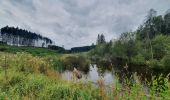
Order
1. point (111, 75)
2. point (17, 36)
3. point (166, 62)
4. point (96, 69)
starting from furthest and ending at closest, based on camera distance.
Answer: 1. point (17, 36)
2. point (166, 62)
3. point (111, 75)
4. point (96, 69)

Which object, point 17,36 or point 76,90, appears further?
point 17,36

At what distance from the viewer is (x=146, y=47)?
52219 millimetres

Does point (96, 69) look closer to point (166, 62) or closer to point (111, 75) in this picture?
point (111, 75)

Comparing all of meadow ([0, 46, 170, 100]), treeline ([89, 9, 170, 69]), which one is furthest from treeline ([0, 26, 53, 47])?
meadow ([0, 46, 170, 100])

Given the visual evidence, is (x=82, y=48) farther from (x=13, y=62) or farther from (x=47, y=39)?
(x=13, y=62)

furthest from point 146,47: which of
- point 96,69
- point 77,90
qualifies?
point 77,90

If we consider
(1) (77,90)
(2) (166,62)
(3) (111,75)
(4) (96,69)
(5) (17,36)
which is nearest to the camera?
(1) (77,90)

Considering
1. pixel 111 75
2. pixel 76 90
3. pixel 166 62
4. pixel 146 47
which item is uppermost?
pixel 146 47

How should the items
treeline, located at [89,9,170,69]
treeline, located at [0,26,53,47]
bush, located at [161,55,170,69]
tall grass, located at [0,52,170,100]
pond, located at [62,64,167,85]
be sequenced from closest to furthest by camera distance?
tall grass, located at [0,52,170,100]
pond, located at [62,64,167,85]
bush, located at [161,55,170,69]
treeline, located at [89,9,170,69]
treeline, located at [0,26,53,47]

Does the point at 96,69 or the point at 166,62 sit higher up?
the point at 96,69

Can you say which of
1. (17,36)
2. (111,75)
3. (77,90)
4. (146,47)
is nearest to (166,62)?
(111,75)

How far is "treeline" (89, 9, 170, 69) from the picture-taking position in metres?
38.6

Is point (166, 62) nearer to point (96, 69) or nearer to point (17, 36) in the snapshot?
point (96, 69)

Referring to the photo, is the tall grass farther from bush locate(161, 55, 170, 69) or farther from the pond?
bush locate(161, 55, 170, 69)
